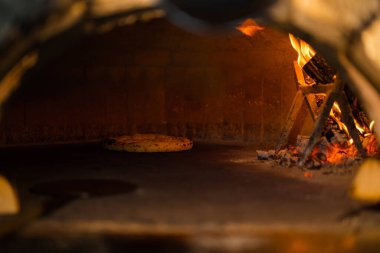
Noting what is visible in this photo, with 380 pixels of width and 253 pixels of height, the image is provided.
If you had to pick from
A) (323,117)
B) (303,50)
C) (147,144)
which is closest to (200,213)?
(323,117)

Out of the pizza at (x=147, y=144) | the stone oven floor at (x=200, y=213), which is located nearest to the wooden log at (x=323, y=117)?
the stone oven floor at (x=200, y=213)

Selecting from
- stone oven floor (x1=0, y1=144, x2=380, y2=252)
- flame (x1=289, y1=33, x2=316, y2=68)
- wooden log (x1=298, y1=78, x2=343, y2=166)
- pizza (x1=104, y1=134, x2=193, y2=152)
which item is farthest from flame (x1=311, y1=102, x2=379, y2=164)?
pizza (x1=104, y1=134, x2=193, y2=152)

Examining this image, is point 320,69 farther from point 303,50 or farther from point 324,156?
point 324,156

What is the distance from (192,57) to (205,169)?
12.3ft

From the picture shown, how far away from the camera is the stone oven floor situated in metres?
3.20

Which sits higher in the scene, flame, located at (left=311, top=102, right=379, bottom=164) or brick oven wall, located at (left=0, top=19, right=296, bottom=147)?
brick oven wall, located at (left=0, top=19, right=296, bottom=147)

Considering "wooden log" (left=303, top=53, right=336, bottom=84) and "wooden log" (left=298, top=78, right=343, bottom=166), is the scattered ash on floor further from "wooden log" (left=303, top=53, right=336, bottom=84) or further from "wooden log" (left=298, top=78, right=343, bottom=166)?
"wooden log" (left=303, top=53, right=336, bottom=84)

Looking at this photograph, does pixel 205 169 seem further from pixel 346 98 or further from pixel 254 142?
pixel 254 142

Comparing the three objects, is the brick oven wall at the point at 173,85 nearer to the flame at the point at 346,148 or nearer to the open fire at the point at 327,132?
the open fire at the point at 327,132

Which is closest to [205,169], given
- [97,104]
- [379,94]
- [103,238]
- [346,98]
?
[346,98]

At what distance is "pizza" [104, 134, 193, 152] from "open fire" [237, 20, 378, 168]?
5.13 ft

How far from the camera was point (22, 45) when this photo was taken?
153 inches

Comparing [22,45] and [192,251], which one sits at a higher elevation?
[22,45]

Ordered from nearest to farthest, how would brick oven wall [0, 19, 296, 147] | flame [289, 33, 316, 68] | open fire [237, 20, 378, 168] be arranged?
open fire [237, 20, 378, 168], flame [289, 33, 316, 68], brick oven wall [0, 19, 296, 147]
